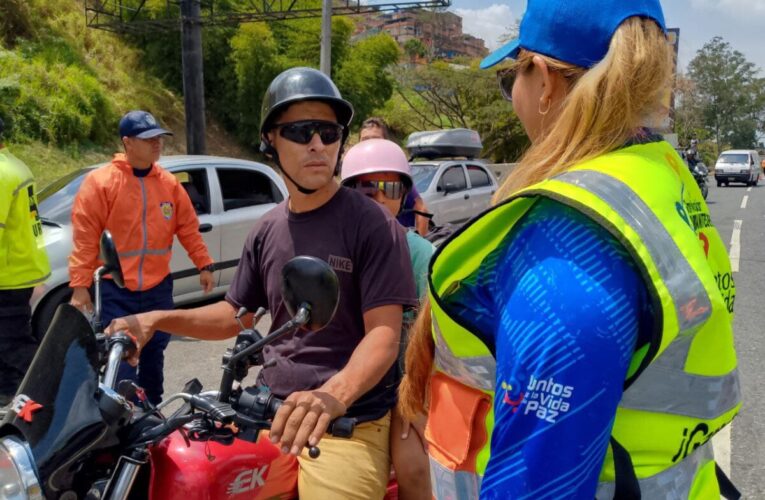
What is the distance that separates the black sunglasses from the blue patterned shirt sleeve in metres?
1.20

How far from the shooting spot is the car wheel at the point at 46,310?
566 centimetres

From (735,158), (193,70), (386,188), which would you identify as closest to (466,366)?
(386,188)

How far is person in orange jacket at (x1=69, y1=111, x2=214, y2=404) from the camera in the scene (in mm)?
4137

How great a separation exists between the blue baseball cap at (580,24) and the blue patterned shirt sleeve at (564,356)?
259mm

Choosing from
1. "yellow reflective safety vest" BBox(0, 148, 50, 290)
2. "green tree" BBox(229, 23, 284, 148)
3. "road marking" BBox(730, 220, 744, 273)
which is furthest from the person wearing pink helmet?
"green tree" BBox(229, 23, 284, 148)

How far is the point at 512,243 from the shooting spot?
98 cm

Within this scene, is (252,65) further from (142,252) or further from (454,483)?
(454,483)

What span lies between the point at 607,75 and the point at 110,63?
21160 mm

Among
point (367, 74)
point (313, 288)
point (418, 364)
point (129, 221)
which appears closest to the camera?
point (418, 364)

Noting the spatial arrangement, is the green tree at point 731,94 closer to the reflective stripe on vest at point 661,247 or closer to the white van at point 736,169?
the white van at point 736,169

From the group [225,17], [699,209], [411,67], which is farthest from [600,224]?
[411,67]

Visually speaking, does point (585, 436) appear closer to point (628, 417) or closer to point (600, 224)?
point (628, 417)

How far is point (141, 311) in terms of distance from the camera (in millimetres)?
4254

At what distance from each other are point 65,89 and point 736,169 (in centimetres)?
2944
